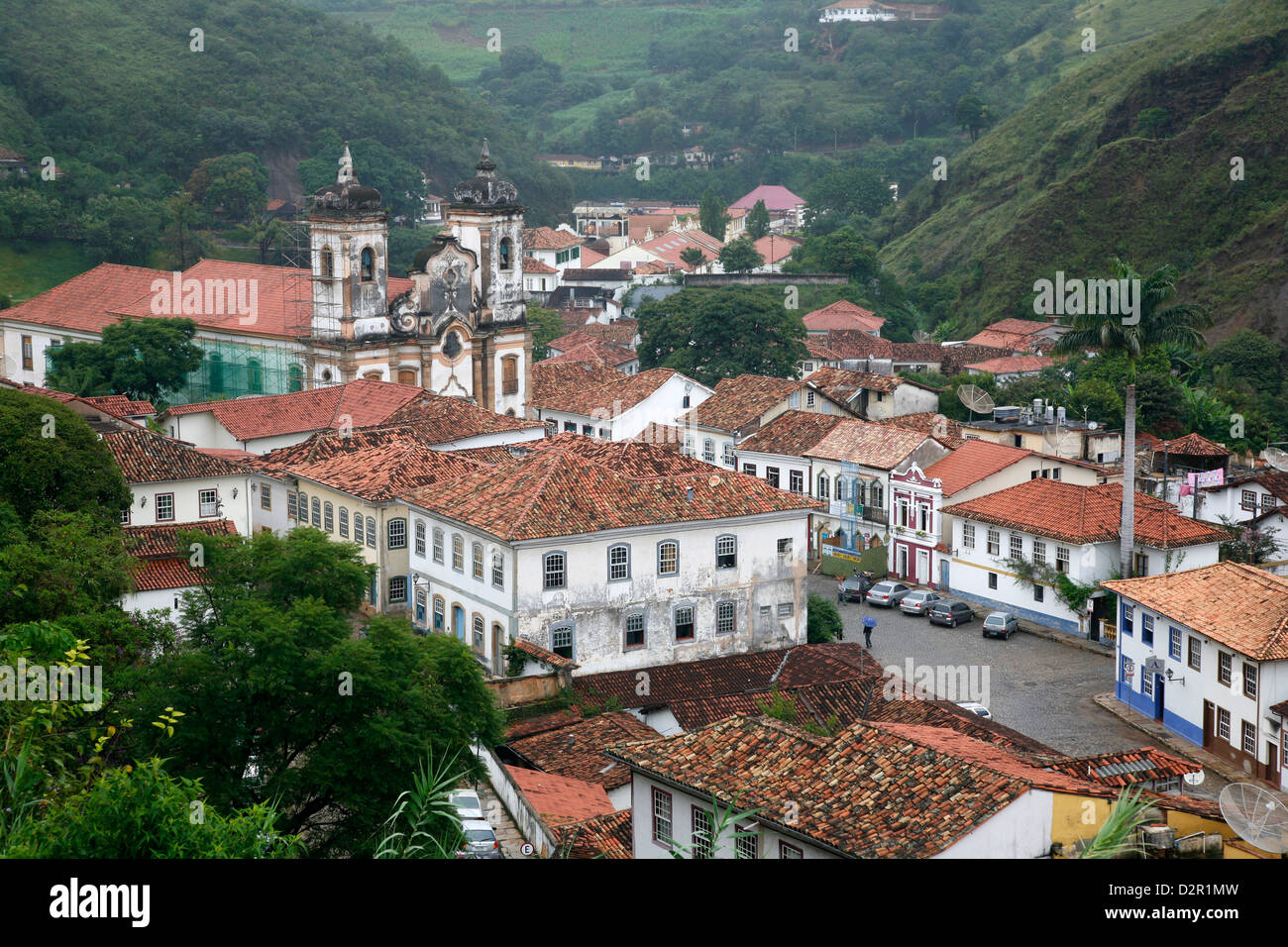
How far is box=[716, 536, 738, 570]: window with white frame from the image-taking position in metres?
39.5

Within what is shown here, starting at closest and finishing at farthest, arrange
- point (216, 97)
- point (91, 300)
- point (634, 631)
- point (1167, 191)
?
point (634, 631) → point (91, 300) → point (1167, 191) → point (216, 97)

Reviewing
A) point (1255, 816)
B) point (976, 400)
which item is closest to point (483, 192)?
point (976, 400)

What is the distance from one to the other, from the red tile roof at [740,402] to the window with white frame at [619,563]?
21.9 meters

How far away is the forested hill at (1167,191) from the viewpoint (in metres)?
90.2

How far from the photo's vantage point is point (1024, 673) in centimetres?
4294

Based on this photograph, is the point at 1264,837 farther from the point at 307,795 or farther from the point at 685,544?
the point at 685,544

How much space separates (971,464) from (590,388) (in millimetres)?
20831

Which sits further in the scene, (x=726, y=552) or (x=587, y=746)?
(x=726, y=552)

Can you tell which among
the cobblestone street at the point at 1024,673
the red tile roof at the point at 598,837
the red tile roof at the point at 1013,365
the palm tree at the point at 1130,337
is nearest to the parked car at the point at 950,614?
the cobblestone street at the point at 1024,673

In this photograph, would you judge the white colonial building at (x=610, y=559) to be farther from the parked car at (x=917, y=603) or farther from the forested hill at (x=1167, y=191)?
the forested hill at (x=1167, y=191)

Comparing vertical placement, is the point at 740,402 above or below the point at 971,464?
above

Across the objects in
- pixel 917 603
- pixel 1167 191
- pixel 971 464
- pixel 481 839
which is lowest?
pixel 917 603

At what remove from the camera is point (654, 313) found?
79375 mm

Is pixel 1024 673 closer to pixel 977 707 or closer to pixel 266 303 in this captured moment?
pixel 977 707
